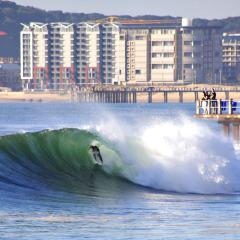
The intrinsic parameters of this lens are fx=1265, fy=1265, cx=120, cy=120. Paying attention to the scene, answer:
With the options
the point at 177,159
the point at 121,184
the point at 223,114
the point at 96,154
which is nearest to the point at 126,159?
the point at 96,154

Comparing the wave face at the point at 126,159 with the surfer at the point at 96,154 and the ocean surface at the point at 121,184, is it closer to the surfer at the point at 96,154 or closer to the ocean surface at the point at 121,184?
the ocean surface at the point at 121,184

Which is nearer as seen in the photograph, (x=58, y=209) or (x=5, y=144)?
(x=58, y=209)

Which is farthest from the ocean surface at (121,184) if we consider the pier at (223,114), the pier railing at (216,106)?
the pier railing at (216,106)

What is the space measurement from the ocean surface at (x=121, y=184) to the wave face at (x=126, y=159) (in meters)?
0.03

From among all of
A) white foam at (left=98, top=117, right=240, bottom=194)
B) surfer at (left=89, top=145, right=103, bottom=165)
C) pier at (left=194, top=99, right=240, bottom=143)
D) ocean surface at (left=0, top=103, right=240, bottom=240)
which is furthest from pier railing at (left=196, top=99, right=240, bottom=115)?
surfer at (left=89, top=145, right=103, bottom=165)

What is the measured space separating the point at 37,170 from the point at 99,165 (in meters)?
2.22

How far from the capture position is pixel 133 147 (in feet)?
144

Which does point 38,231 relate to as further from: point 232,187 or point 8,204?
point 232,187

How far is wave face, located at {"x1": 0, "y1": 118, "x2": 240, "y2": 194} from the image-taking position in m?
40.5

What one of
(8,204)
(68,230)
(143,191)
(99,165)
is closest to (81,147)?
(99,165)

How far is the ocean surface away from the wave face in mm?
33

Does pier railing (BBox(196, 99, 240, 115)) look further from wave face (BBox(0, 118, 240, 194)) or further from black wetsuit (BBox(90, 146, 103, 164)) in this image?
black wetsuit (BBox(90, 146, 103, 164))

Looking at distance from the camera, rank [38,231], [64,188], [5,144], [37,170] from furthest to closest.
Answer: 1. [5,144]
2. [37,170]
3. [64,188]
4. [38,231]

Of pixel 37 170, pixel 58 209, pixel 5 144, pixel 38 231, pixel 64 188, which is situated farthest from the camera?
pixel 5 144
